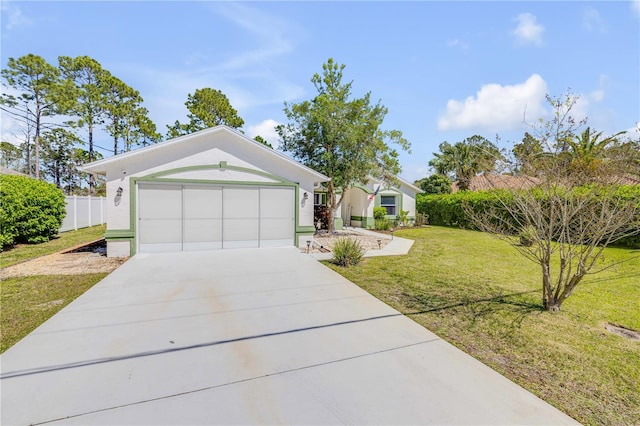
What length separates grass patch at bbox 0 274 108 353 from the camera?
4.39 m

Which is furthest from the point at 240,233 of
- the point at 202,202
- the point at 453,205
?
the point at 453,205

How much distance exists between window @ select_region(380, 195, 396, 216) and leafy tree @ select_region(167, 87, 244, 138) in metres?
21.1

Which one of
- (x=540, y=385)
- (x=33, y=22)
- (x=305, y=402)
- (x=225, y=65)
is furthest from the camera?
(x=225, y=65)

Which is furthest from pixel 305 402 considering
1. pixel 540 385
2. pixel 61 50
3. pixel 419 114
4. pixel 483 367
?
pixel 61 50

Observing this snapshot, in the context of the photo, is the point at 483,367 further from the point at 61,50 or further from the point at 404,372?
the point at 61,50

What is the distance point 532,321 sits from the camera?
5008 millimetres

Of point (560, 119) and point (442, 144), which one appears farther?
point (442, 144)

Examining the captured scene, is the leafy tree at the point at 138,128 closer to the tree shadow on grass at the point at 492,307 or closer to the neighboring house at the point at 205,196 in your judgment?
the neighboring house at the point at 205,196

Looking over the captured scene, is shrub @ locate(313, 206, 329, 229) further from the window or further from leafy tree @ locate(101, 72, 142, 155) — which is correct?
leafy tree @ locate(101, 72, 142, 155)

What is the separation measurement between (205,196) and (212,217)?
2.72 ft

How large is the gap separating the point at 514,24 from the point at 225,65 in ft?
32.5

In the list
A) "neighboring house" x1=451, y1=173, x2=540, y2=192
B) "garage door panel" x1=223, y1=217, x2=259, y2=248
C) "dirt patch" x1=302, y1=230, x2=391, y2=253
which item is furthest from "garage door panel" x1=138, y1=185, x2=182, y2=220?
"neighboring house" x1=451, y1=173, x2=540, y2=192

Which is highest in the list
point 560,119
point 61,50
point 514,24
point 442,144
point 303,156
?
point 61,50

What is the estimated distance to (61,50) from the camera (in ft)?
79.4
